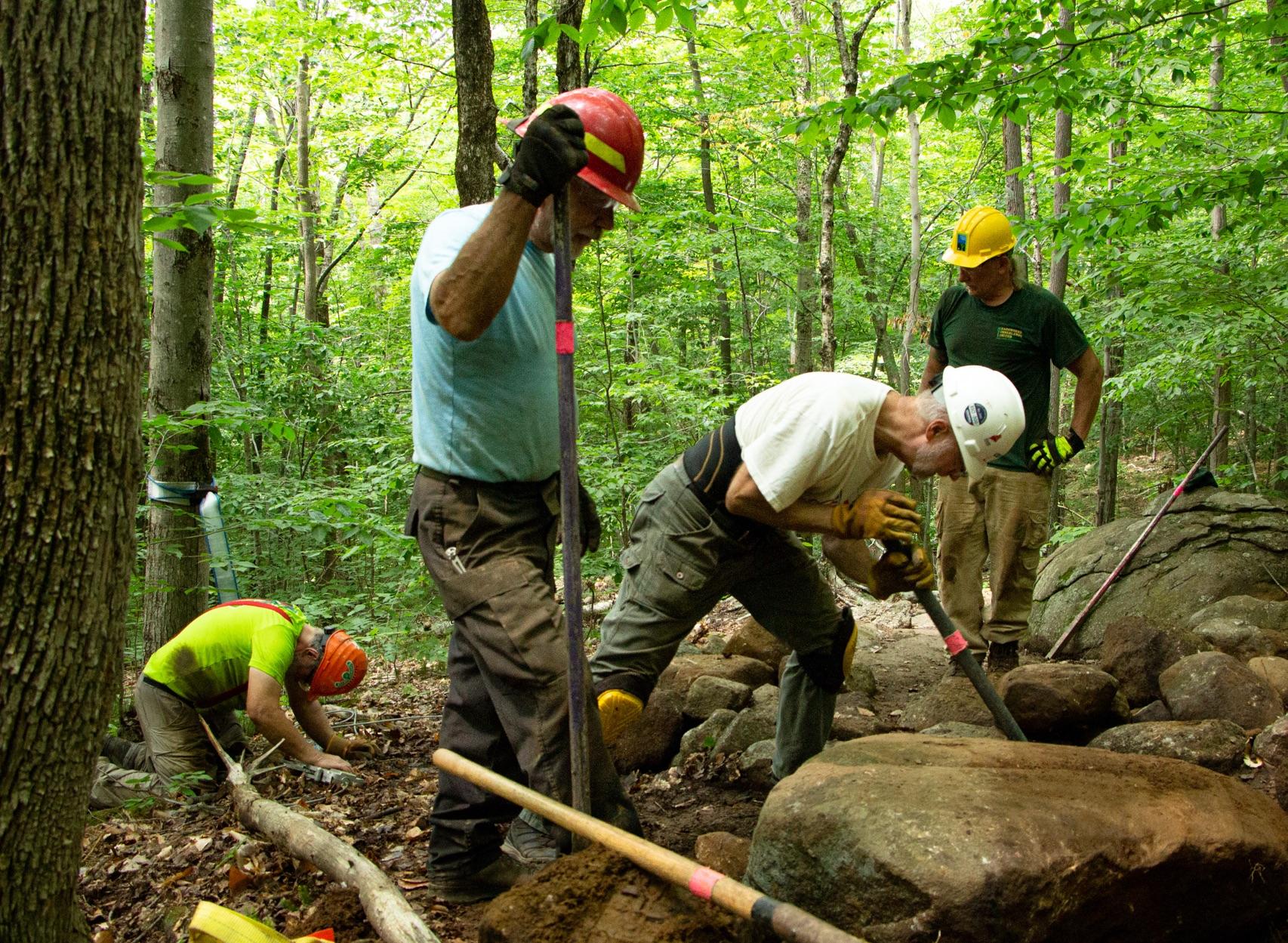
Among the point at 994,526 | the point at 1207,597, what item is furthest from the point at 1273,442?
the point at 994,526

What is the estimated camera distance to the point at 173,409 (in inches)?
205

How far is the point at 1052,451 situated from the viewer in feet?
16.4

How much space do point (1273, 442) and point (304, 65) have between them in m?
15.6

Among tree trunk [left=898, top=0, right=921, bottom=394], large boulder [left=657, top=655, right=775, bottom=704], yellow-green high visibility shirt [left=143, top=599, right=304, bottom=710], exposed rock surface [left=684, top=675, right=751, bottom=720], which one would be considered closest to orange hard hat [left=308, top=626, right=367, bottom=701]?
yellow-green high visibility shirt [left=143, top=599, right=304, bottom=710]

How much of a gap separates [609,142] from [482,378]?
0.88 meters

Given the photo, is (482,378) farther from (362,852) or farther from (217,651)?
(217,651)

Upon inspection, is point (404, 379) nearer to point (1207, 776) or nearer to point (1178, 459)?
point (1207, 776)

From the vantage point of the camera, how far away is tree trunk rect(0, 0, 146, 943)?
1988mm

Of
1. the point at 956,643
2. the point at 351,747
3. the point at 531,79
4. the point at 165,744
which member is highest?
the point at 531,79

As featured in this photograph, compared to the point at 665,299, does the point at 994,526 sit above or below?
below

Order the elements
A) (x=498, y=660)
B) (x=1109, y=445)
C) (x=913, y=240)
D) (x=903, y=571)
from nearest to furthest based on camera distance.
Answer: (x=498, y=660) → (x=903, y=571) → (x=1109, y=445) → (x=913, y=240)

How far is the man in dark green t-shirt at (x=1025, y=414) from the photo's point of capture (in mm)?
5207

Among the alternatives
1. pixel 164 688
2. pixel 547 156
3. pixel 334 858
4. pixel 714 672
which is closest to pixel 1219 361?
pixel 714 672

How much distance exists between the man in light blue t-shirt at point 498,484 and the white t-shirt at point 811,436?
0.76 metres
